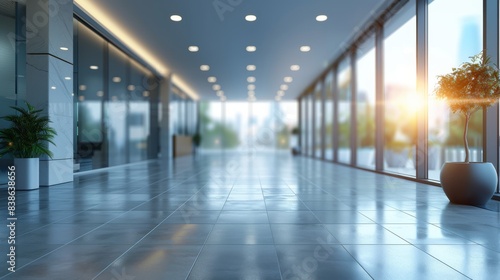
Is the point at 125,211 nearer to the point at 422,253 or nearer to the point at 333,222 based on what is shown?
the point at 333,222

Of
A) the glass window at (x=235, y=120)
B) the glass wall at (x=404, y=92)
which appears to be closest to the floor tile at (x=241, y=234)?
the glass wall at (x=404, y=92)

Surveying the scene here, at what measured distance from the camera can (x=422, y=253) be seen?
3.41 metres

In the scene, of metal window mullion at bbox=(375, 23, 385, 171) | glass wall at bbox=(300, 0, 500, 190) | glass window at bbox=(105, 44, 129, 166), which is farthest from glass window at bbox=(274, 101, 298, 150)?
metal window mullion at bbox=(375, 23, 385, 171)

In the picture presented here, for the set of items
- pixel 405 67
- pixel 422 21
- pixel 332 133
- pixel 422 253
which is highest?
pixel 422 21

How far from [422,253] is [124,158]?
13777 millimetres

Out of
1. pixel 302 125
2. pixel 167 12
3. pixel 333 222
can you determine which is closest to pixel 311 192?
pixel 333 222

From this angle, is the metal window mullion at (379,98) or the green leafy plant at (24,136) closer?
the green leafy plant at (24,136)

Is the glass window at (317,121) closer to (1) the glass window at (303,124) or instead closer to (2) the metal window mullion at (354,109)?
(1) the glass window at (303,124)

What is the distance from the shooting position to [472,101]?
5.77 metres

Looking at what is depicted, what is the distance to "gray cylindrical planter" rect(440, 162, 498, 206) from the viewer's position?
5.72m

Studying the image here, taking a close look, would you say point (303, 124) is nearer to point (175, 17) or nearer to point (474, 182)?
point (175, 17)

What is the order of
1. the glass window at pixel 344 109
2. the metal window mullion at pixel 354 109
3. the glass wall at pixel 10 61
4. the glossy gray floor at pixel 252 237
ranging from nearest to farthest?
the glossy gray floor at pixel 252 237 < the glass wall at pixel 10 61 < the metal window mullion at pixel 354 109 < the glass window at pixel 344 109

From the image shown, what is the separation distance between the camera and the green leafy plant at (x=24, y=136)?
7562 mm

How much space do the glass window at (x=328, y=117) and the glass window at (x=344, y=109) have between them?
4.25 ft
